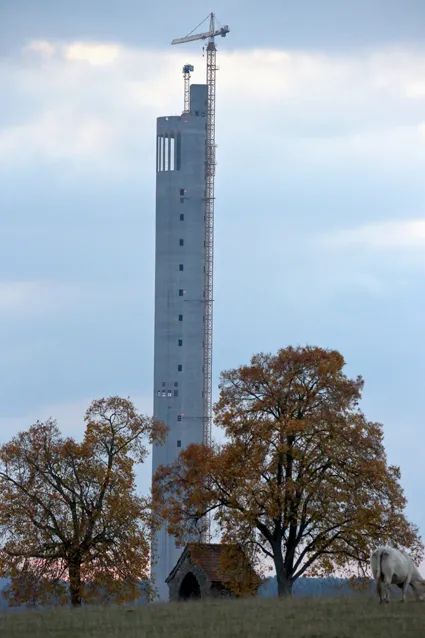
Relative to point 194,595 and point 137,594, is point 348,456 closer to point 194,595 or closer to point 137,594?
point 137,594

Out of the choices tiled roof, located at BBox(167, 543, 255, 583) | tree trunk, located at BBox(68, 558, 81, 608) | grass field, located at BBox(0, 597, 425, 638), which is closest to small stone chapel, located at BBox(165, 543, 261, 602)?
tiled roof, located at BBox(167, 543, 255, 583)

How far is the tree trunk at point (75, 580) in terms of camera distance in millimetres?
58594

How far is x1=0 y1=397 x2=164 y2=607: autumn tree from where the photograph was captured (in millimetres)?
58969

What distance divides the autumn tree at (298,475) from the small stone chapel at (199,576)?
4.16 m

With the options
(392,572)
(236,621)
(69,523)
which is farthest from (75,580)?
(236,621)

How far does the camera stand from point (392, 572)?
35.8 meters

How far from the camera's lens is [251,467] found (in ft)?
198

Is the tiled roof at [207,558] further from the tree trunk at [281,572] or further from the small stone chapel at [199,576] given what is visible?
the tree trunk at [281,572]

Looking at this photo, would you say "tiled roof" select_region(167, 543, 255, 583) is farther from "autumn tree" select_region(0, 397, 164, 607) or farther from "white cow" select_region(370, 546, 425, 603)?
"white cow" select_region(370, 546, 425, 603)

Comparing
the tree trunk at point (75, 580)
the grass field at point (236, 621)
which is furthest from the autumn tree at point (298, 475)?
the grass field at point (236, 621)

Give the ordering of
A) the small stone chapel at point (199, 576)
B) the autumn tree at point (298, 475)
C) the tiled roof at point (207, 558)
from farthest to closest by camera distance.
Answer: the tiled roof at point (207, 558) → the small stone chapel at point (199, 576) → the autumn tree at point (298, 475)

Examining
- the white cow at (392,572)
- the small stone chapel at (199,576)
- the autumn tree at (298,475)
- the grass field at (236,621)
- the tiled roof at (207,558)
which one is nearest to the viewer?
the grass field at (236,621)

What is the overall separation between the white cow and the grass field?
638 mm

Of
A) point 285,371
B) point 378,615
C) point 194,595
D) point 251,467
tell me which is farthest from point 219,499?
point 378,615
